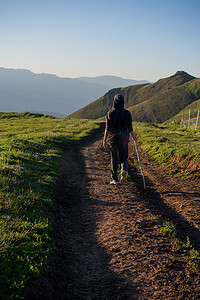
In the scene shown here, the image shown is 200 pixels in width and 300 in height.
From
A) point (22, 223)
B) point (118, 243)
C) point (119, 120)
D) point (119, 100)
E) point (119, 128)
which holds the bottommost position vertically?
point (118, 243)

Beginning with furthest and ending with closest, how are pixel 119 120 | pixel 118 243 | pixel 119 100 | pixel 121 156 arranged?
pixel 121 156
pixel 119 120
pixel 119 100
pixel 118 243

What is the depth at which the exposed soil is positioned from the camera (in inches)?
175

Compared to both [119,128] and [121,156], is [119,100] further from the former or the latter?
[121,156]

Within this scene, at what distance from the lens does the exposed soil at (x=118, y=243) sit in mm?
4445

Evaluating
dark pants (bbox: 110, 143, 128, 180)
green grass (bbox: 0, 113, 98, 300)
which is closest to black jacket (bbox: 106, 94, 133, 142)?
dark pants (bbox: 110, 143, 128, 180)

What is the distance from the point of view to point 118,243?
5.93 m

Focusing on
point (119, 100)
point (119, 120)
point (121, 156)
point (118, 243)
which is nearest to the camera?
point (118, 243)

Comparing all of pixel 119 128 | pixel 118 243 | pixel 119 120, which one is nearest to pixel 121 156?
pixel 119 128

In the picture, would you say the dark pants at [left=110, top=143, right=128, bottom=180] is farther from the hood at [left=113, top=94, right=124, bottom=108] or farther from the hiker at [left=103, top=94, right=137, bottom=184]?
the hood at [left=113, top=94, right=124, bottom=108]

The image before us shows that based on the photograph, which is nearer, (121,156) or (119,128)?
(119,128)

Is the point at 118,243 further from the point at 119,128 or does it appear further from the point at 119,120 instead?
A: the point at 119,120

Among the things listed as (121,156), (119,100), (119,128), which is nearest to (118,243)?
(121,156)

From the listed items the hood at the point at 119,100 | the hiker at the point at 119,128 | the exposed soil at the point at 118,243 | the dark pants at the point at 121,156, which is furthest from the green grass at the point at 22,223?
the hood at the point at 119,100

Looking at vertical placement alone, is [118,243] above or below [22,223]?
below
